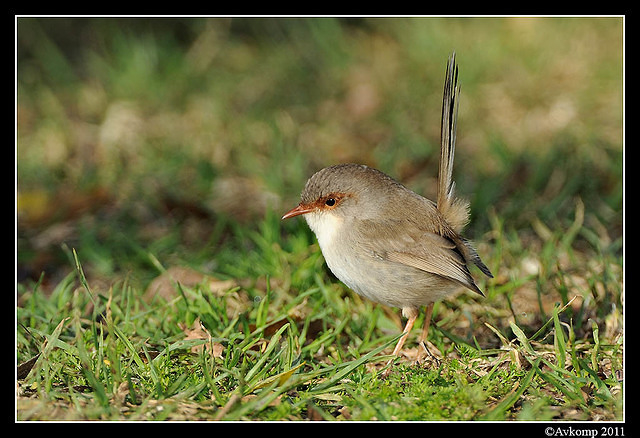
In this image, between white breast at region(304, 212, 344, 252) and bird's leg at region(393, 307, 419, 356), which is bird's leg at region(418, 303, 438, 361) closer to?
bird's leg at region(393, 307, 419, 356)

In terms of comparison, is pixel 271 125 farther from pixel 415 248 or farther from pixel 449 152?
pixel 415 248

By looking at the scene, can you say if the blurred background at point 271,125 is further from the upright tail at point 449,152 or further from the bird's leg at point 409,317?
the bird's leg at point 409,317

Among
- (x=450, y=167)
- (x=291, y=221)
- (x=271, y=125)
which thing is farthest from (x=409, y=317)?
(x=271, y=125)

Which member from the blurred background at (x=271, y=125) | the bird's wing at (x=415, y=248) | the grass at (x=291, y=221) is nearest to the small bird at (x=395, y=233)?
the bird's wing at (x=415, y=248)

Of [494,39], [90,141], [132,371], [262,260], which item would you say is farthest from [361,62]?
[132,371]

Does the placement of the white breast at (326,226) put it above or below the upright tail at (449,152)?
below
